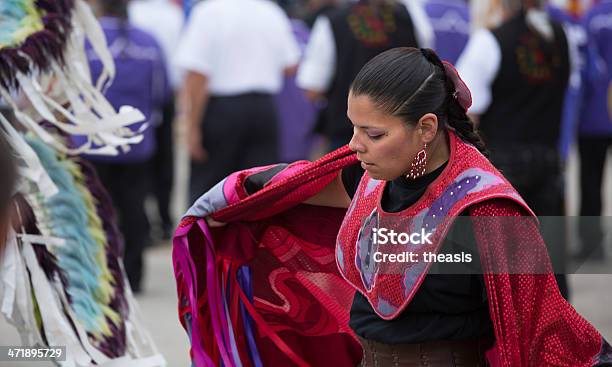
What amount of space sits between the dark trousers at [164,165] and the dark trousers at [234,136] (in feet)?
4.75

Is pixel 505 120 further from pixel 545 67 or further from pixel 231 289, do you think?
pixel 231 289

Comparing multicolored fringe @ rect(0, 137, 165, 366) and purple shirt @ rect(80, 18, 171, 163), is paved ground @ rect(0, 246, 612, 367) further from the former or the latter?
purple shirt @ rect(80, 18, 171, 163)

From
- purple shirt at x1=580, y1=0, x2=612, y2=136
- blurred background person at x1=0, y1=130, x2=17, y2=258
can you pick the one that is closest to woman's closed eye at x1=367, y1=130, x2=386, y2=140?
blurred background person at x1=0, y1=130, x2=17, y2=258

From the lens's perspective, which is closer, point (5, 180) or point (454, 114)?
point (5, 180)

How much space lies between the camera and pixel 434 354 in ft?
9.33

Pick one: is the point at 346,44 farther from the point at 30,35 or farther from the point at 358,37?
the point at 30,35

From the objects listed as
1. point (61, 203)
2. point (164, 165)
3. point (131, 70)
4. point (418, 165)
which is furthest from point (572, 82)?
point (418, 165)

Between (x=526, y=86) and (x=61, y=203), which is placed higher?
(x=61, y=203)

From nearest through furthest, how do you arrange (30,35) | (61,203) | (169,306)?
(30,35) < (61,203) < (169,306)

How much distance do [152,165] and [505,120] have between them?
337 cm

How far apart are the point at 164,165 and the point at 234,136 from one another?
1.83 m

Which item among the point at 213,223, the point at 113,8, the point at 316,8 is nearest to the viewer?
the point at 213,223

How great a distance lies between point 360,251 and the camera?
118 inches
